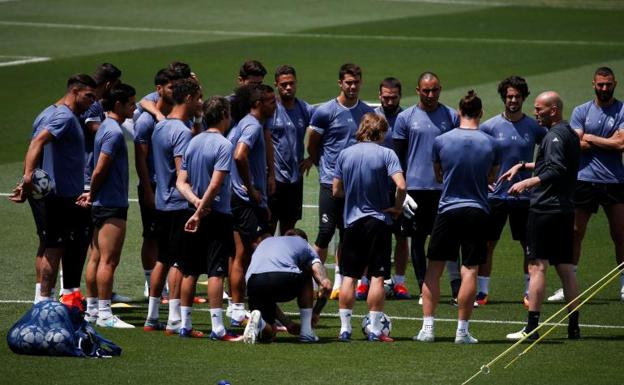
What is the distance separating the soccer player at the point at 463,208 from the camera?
46.0ft

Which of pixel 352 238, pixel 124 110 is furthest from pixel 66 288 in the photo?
pixel 352 238

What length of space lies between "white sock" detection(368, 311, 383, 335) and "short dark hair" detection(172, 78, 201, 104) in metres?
2.88

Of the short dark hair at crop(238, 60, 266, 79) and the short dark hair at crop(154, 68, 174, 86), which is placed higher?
the short dark hair at crop(238, 60, 266, 79)

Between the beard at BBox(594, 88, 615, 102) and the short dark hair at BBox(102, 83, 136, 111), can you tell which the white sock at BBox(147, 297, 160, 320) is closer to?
the short dark hair at BBox(102, 83, 136, 111)

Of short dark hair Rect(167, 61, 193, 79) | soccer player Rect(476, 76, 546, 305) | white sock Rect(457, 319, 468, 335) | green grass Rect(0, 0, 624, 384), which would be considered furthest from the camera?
soccer player Rect(476, 76, 546, 305)

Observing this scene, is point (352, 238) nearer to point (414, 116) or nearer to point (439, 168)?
point (439, 168)

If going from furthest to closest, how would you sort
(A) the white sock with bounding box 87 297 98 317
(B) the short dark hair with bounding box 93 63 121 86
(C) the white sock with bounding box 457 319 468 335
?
1. (B) the short dark hair with bounding box 93 63 121 86
2. (A) the white sock with bounding box 87 297 98 317
3. (C) the white sock with bounding box 457 319 468 335

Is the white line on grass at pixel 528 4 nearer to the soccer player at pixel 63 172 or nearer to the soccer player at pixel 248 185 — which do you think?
the soccer player at pixel 248 185

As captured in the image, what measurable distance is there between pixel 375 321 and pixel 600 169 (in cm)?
406

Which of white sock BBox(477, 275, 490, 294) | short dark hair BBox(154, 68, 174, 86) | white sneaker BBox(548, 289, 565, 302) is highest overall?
short dark hair BBox(154, 68, 174, 86)

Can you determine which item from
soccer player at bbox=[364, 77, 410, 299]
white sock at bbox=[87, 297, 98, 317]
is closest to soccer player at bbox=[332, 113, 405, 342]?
soccer player at bbox=[364, 77, 410, 299]

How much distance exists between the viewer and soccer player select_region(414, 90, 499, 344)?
14.0 metres

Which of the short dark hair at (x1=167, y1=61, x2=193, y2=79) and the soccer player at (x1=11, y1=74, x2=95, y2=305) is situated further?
the short dark hair at (x1=167, y1=61, x2=193, y2=79)

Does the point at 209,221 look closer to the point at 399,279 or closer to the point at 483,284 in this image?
the point at 399,279
